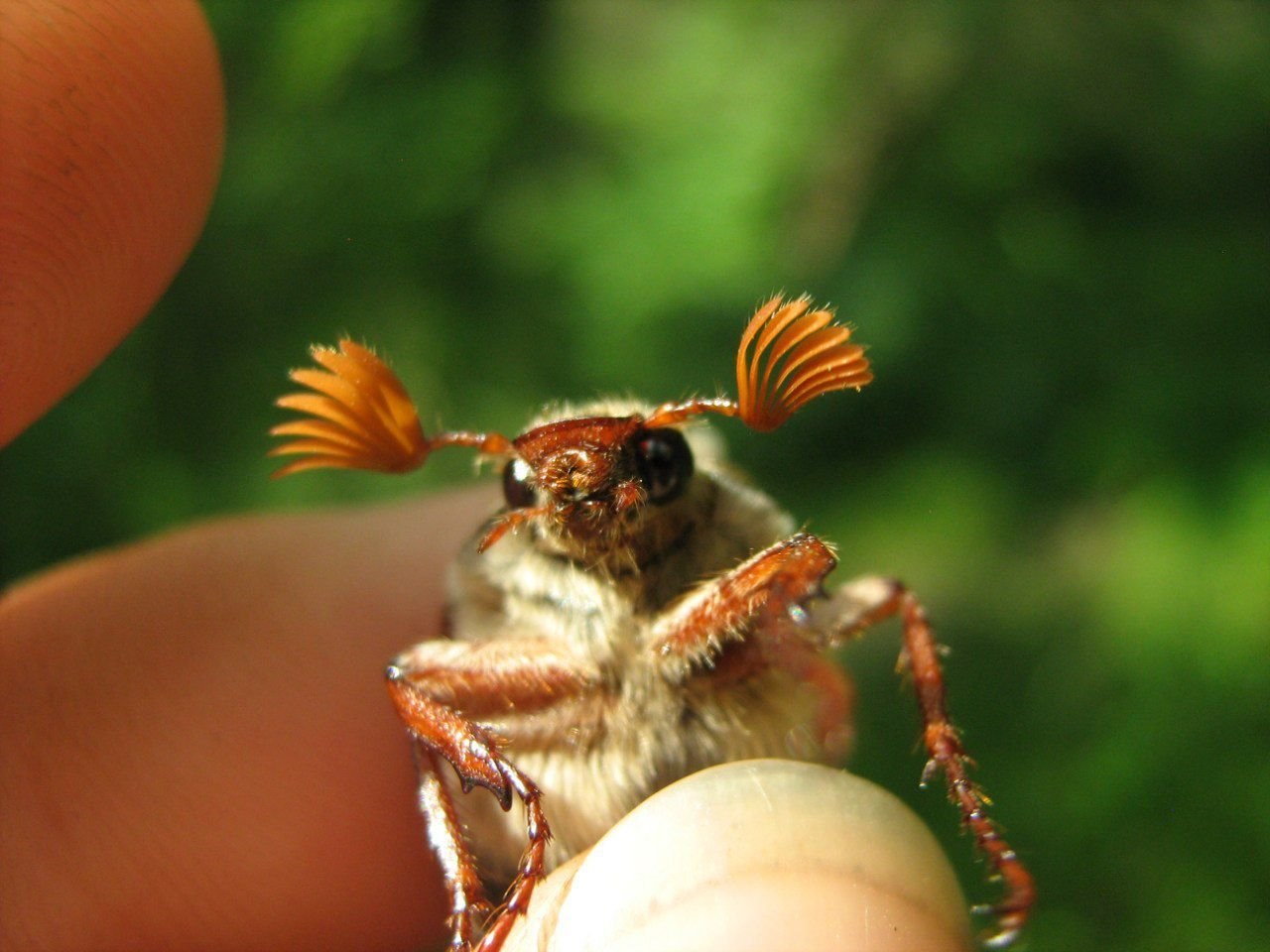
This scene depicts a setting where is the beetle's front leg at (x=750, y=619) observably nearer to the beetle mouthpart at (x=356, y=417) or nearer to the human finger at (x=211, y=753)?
the beetle mouthpart at (x=356, y=417)

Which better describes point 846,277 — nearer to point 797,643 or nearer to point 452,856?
Answer: point 797,643

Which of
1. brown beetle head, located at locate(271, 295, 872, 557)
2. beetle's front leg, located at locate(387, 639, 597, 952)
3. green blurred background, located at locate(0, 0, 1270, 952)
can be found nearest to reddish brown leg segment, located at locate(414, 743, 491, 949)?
beetle's front leg, located at locate(387, 639, 597, 952)

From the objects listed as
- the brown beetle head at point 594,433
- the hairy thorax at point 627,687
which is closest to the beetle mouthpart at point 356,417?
the brown beetle head at point 594,433

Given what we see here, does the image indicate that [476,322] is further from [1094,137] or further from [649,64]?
[1094,137]

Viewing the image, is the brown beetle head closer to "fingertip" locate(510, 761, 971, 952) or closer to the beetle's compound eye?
the beetle's compound eye

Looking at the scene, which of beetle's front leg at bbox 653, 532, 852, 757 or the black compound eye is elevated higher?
the black compound eye

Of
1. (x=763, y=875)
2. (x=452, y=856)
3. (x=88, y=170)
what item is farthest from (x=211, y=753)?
(x=763, y=875)
